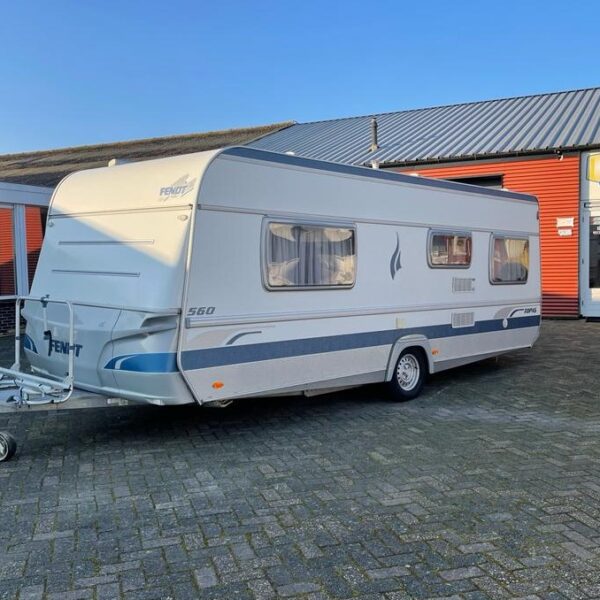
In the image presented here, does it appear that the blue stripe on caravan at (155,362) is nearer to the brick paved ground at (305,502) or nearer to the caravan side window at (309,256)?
the brick paved ground at (305,502)

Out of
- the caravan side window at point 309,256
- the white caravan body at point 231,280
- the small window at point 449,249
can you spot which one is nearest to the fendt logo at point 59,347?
the white caravan body at point 231,280

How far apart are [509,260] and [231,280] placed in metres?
4.92

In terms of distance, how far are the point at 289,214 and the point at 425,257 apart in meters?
2.20

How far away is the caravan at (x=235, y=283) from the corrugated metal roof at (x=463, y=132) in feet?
26.2

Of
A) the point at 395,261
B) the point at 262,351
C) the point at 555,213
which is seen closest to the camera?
the point at 262,351

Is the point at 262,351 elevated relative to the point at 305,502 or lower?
elevated

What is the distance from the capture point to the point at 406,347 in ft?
24.6

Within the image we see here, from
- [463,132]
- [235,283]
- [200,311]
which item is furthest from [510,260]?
[463,132]

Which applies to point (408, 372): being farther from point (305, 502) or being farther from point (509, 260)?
point (305, 502)

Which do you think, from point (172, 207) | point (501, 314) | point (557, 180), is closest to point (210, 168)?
point (172, 207)

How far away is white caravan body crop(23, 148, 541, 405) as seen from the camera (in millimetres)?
5406

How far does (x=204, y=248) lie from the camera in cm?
545

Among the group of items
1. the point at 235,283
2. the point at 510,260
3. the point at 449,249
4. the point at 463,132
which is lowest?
the point at 235,283

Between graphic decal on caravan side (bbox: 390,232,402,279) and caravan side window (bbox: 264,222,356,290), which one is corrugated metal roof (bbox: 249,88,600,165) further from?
caravan side window (bbox: 264,222,356,290)
